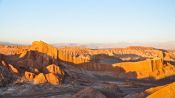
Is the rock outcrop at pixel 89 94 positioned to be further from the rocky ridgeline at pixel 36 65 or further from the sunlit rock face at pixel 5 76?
the sunlit rock face at pixel 5 76

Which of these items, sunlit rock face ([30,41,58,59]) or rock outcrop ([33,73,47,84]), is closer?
rock outcrop ([33,73,47,84])

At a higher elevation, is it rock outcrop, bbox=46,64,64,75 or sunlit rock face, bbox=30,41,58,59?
sunlit rock face, bbox=30,41,58,59

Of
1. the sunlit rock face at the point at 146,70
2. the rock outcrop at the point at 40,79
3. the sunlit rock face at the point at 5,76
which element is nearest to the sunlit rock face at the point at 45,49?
the sunlit rock face at the point at 146,70

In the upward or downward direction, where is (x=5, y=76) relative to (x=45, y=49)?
downward

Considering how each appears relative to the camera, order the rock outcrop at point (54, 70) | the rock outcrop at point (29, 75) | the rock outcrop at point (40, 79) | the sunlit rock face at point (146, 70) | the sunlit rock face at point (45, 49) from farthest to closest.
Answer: the sunlit rock face at point (146, 70) → the sunlit rock face at point (45, 49) → the rock outcrop at point (54, 70) → the rock outcrop at point (29, 75) → the rock outcrop at point (40, 79)

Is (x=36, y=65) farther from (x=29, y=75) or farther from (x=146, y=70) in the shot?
(x=146, y=70)

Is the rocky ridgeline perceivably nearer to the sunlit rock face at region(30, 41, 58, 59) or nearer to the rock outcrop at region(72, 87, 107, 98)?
the sunlit rock face at region(30, 41, 58, 59)

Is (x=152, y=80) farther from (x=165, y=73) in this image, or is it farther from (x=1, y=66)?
(x=1, y=66)

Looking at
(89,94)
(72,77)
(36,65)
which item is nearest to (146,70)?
(72,77)

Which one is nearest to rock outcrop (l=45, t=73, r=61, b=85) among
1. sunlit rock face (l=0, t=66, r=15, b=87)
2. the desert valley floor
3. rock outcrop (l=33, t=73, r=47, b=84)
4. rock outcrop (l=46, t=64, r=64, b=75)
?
the desert valley floor

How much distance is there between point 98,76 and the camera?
8131 centimetres

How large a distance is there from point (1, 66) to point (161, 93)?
3797 cm

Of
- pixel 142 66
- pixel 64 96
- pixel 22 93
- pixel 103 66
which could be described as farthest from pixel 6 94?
pixel 142 66

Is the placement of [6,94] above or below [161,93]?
below
